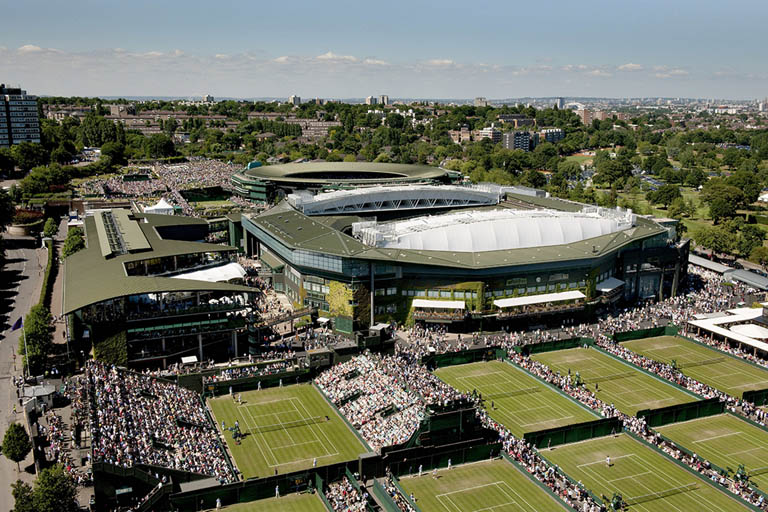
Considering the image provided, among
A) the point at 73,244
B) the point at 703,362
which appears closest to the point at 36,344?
the point at 73,244

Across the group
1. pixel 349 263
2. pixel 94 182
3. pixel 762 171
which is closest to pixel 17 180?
pixel 94 182

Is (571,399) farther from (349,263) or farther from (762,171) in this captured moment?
(762,171)

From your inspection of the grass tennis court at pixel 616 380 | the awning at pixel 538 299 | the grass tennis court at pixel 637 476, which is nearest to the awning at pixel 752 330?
the grass tennis court at pixel 616 380

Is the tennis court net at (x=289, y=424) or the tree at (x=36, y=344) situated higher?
the tree at (x=36, y=344)

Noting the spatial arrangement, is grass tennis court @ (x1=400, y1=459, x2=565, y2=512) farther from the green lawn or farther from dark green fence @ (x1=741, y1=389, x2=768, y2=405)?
dark green fence @ (x1=741, y1=389, x2=768, y2=405)

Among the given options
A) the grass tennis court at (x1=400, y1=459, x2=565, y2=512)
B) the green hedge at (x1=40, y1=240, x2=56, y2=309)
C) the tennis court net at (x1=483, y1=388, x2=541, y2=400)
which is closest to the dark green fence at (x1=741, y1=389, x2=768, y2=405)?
the tennis court net at (x1=483, y1=388, x2=541, y2=400)

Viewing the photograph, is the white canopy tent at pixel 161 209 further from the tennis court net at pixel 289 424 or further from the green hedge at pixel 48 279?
the tennis court net at pixel 289 424
